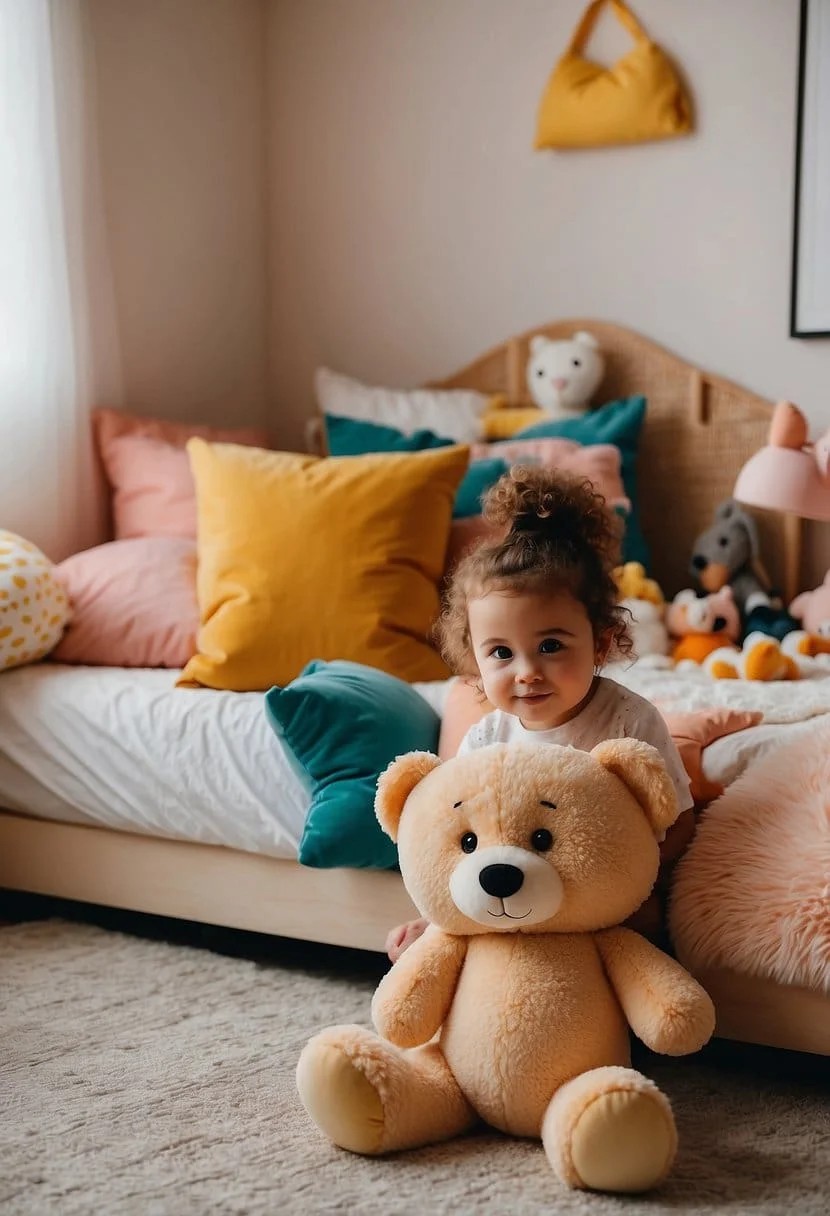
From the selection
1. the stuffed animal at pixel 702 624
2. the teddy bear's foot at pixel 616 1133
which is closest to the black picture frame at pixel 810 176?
the stuffed animal at pixel 702 624

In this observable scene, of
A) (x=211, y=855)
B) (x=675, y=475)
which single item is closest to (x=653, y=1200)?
(x=211, y=855)

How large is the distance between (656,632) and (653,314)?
2.56 feet

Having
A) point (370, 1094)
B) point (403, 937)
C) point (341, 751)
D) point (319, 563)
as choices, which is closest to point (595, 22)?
point (319, 563)

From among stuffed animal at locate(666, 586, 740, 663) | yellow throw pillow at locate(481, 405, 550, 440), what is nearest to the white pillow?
yellow throw pillow at locate(481, 405, 550, 440)

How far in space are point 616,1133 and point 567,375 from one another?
6.11ft

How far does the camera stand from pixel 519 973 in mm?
1476

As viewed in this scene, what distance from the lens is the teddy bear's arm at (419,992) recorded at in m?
1.51

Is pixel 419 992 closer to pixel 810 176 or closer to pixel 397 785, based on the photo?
pixel 397 785

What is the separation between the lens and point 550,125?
117 inches

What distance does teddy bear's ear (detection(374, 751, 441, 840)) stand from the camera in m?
1.59

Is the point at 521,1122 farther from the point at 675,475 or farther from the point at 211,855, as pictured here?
the point at 675,475

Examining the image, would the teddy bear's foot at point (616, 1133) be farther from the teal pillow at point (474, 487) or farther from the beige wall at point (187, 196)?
the beige wall at point (187, 196)

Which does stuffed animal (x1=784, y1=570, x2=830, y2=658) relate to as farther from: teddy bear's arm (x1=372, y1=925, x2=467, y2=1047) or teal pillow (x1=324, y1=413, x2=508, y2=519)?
teddy bear's arm (x1=372, y1=925, x2=467, y2=1047)

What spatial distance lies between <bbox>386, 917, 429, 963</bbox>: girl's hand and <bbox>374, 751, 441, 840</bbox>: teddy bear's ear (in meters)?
0.18
